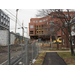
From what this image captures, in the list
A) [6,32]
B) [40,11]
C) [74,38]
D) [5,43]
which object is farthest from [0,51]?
[74,38]

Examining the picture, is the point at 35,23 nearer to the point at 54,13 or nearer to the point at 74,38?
the point at 74,38

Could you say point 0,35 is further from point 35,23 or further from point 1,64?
point 35,23

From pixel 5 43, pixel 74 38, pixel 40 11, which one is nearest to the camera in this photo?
pixel 5 43

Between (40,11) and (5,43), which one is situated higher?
(40,11)

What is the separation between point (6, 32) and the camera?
3.03m

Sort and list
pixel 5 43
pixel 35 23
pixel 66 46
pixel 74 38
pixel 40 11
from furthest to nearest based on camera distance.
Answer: pixel 35 23, pixel 66 46, pixel 74 38, pixel 40 11, pixel 5 43

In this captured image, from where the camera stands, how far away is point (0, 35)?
2.78 meters

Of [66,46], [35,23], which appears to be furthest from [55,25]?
[35,23]

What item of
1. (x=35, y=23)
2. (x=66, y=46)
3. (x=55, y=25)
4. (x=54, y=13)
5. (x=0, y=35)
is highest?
(x=35, y=23)

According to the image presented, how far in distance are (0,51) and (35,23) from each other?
3469cm

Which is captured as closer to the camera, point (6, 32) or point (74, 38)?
point (6, 32)

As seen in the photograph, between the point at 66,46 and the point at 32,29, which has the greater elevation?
the point at 32,29

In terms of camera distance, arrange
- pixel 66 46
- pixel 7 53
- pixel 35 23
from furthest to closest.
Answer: pixel 35 23 → pixel 66 46 → pixel 7 53

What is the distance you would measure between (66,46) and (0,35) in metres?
23.8
